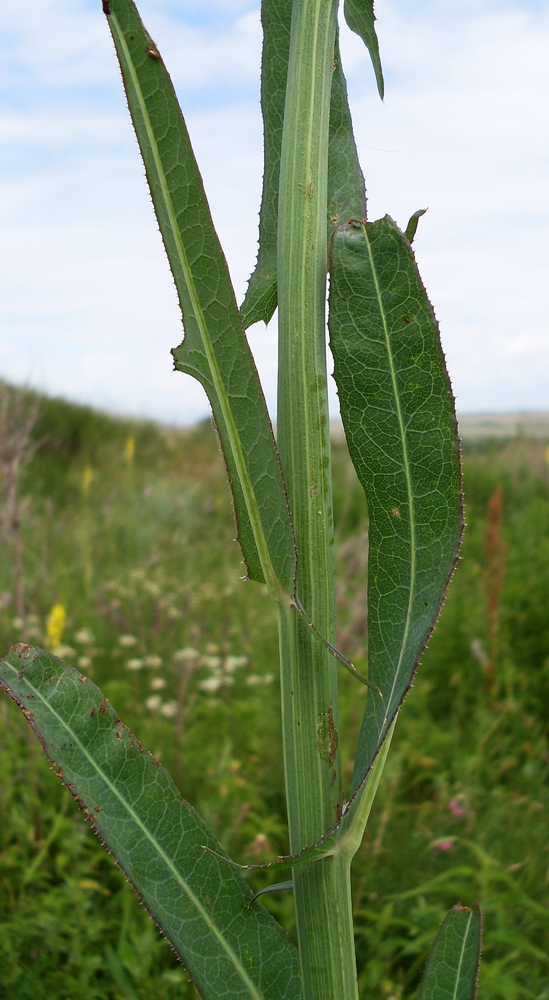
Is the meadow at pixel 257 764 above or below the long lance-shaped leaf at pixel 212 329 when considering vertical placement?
below

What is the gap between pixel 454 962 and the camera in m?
0.87

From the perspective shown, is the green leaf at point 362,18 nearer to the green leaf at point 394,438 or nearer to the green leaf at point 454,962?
the green leaf at point 394,438

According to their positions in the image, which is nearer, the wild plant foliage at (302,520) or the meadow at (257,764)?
the wild plant foliage at (302,520)

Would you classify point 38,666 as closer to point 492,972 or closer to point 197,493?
point 492,972

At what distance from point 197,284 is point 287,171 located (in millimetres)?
149

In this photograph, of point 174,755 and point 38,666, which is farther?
point 174,755

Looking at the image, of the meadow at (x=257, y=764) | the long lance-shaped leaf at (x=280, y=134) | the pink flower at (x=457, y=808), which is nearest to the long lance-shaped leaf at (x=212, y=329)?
the long lance-shaped leaf at (x=280, y=134)

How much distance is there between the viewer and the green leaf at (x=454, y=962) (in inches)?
33.7

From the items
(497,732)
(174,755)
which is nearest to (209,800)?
(174,755)

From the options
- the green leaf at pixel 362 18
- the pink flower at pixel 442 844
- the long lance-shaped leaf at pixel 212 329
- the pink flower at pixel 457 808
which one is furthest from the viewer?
the pink flower at pixel 457 808

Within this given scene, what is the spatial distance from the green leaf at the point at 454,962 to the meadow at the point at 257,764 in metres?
0.48

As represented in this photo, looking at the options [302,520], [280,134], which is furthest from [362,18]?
[302,520]

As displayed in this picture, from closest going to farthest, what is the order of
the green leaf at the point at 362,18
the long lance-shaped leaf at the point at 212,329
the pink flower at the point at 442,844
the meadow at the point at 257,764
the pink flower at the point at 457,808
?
the long lance-shaped leaf at the point at 212,329 < the green leaf at the point at 362,18 < the meadow at the point at 257,764 < the pink flower at the point at 442,844 < the pink flower at the point at 457,808

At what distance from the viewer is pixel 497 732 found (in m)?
2.77
